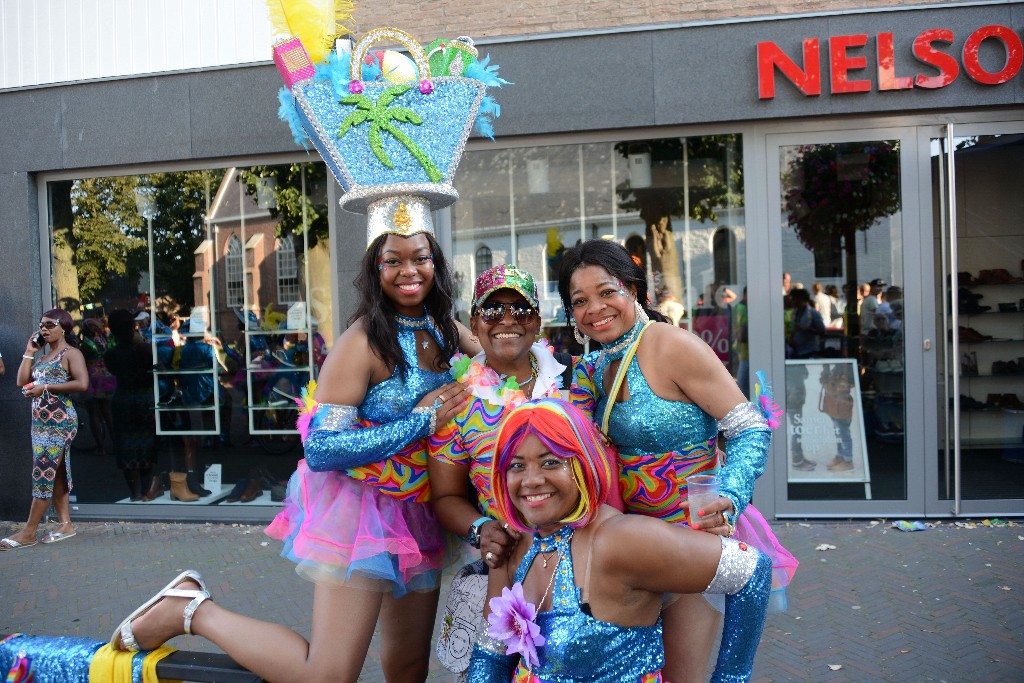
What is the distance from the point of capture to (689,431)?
258cm

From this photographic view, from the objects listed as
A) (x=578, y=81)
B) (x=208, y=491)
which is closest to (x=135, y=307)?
(x=208, y=491)

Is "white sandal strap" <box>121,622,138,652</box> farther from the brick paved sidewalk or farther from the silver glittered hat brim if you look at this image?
the silver glittered hat brim

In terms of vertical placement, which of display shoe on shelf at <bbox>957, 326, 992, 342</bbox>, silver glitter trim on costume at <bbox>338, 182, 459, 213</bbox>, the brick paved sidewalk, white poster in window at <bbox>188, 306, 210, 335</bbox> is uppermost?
silver glitter trim on costume at <bbox>338, 182, 459, 213</bbox>

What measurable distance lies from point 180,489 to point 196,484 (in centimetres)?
17

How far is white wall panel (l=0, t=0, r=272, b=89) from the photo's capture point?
23.1 ft

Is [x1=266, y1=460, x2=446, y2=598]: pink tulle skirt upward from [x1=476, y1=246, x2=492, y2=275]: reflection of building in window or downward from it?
downward

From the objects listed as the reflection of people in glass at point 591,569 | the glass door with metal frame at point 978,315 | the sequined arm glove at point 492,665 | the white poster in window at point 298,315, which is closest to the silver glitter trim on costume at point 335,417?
the reflection of people in glass at point 591,569

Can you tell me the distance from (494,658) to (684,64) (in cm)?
555

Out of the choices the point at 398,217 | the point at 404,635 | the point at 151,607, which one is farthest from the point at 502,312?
the point at 151,607

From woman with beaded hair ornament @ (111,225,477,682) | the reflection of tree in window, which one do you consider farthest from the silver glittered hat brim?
the reflection of tree in window

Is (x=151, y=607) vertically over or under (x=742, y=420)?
under

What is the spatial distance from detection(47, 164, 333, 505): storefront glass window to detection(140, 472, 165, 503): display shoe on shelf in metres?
0.01

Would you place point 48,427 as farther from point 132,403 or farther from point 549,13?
point 549,13

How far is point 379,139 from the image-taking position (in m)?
2.91
